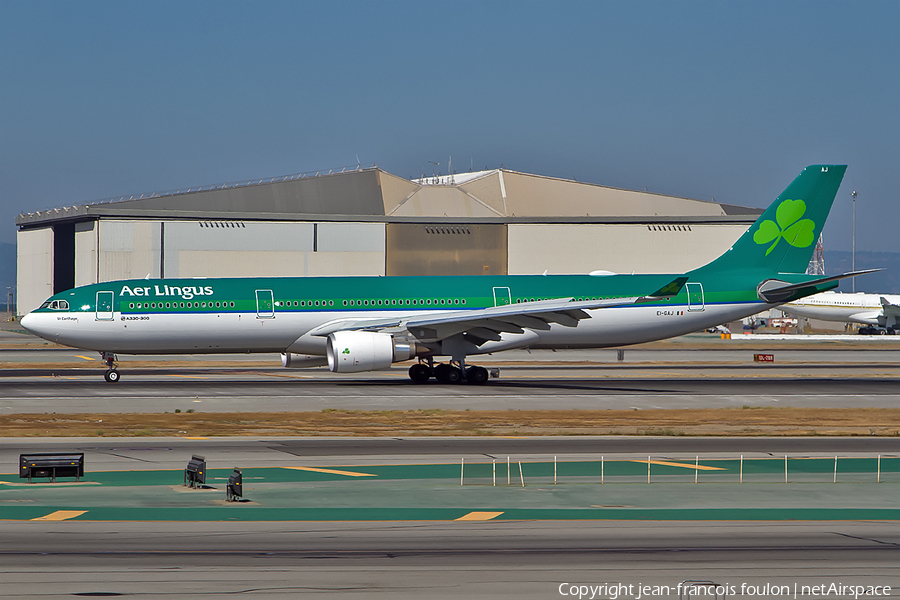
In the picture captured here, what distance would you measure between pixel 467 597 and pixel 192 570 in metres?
3.82

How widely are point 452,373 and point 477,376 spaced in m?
1.11

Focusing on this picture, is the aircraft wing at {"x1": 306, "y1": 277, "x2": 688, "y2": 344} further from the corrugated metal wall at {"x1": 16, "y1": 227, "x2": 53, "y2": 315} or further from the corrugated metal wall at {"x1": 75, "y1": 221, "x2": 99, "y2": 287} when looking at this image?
the corrugated metal wall at {"x1": 16, "y1": 227, "x2": 53, "y2": 315}

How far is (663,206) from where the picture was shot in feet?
354

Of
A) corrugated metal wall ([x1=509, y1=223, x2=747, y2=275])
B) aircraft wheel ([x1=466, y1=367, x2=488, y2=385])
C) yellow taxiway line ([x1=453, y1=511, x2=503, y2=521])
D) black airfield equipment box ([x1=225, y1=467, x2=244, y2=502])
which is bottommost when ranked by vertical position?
yellow taxiway line ([x1=453, y1=511, x2=503, y2=521])

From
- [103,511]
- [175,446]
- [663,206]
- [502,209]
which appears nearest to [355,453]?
[175,446]

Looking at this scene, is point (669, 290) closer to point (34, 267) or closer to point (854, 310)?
point (854, 310)

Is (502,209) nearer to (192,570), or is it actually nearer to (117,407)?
(117,407)

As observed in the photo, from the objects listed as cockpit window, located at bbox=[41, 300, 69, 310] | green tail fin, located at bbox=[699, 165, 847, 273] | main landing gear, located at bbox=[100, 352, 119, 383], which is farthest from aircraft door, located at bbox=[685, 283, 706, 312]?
cockpit window, located at bbox=[41, 300, 69, 310]

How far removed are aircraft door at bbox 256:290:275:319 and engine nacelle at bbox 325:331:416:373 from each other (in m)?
3.68

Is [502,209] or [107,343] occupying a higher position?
[502,209]

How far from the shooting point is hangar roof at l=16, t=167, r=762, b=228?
322 feet

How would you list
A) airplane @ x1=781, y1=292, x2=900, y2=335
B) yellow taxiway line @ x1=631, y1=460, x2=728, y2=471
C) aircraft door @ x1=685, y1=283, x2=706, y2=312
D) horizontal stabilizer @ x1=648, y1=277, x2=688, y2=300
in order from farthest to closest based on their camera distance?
1. airplane @ x1=781, y1=292, x2=900, y2=335
2. aircraft door @ x1=685, y1=283, x2=706, y2=312
3. horizontal stabilizer @ x1=648, y1=277, x2=688, y2=300
4. yellow taxiway line @ x1=631, y1=460, x2=728, y2=471

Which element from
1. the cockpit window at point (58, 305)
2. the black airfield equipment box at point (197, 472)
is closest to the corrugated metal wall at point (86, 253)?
the cockpit window at point (58, 305)

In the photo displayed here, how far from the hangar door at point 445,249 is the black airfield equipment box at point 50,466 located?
252 ft
